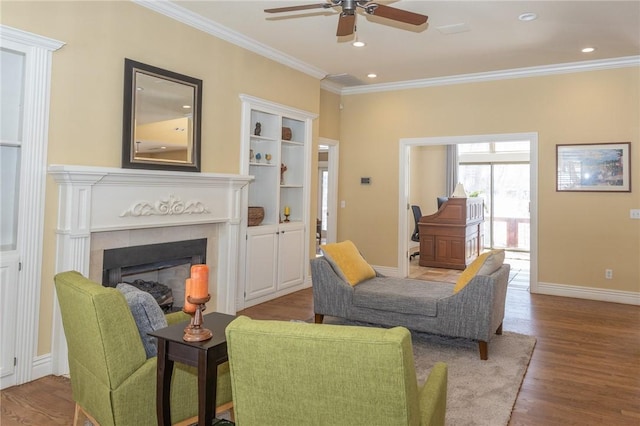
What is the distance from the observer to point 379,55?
17.5 ft

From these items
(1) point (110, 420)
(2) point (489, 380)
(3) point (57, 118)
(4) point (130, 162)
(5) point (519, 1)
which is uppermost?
(5) point (519, 1)

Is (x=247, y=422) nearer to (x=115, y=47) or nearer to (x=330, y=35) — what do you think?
(x=115, y=47)

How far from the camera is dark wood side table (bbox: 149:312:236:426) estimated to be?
1.73 meters

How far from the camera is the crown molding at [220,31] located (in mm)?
3854

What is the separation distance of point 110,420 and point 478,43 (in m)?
4.89

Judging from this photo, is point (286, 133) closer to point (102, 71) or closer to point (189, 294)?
point (102, 71)

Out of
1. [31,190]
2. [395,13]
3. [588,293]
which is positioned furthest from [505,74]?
[31,190]

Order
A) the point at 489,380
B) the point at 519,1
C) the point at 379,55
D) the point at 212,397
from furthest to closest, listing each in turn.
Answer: the point at 379,55 → the point at 519,1 → the point at 489,380 → the point at 212,397

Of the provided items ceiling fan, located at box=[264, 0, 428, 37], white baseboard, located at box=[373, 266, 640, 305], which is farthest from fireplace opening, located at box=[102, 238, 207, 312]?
white baseboard, located at box=[373, 266, 640, 305]

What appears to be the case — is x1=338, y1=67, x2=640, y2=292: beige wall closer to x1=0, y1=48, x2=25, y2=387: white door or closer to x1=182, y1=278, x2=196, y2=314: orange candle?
x1=0, y1=48, x2=25, y2=387: white door

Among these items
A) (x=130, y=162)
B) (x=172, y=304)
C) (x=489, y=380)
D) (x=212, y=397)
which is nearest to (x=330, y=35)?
(x=130, y=162)

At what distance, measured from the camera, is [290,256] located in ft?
18.5

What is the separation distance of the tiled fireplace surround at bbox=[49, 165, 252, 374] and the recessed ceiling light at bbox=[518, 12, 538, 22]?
3.15m

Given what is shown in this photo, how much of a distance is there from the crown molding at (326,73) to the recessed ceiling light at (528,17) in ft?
5.86
